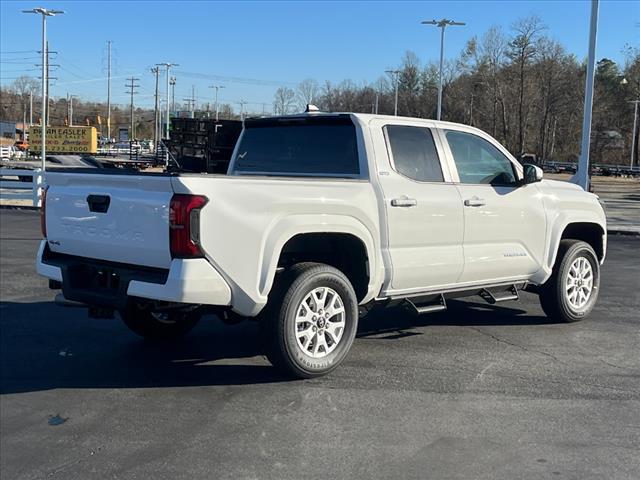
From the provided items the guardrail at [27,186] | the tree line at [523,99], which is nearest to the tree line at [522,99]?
the tree line at [523,99]

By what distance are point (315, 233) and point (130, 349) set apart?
219cm

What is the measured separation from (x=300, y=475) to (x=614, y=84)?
312ft

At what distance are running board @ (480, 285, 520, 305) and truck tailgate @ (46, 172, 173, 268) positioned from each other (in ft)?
11.0

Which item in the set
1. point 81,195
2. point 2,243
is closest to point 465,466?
point 81,195

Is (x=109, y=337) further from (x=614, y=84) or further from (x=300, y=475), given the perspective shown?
(x=614, y=84)

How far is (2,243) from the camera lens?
1342cm

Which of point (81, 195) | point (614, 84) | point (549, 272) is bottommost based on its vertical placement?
point (549, 272)

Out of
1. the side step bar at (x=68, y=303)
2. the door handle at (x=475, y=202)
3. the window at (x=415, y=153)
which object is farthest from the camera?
the door handle at (x=475, y=202)

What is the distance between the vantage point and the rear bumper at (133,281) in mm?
4520

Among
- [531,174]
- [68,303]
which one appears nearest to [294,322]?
[68,303]

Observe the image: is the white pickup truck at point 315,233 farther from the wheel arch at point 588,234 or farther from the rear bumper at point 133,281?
the wheel arch at point 588,234

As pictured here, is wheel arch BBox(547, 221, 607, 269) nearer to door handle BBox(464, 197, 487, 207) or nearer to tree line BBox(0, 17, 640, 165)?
door handle BBox(464, 197, 487, 207)

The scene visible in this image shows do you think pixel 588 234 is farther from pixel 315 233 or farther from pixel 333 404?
pixel 333 404

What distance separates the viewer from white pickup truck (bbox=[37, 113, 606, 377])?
464 cm
